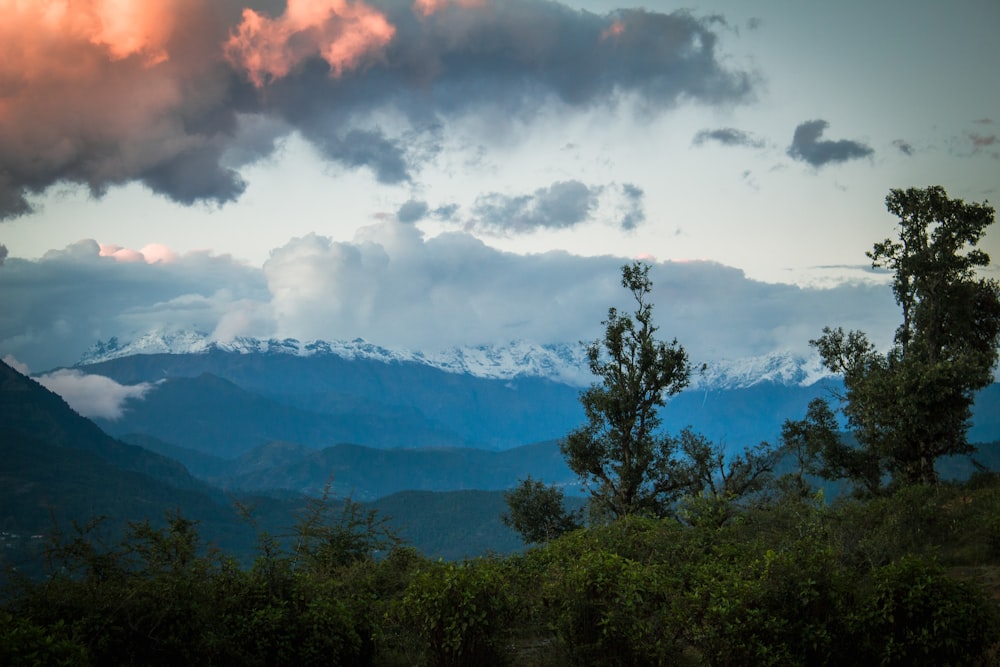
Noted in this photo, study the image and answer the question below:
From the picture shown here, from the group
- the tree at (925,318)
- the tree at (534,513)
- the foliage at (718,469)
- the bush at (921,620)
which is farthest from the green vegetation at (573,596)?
the tree at (534,513)

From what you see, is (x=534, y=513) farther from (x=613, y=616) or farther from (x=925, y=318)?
(x=613, y=616)

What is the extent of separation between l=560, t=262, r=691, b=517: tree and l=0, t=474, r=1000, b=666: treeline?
24090 mm

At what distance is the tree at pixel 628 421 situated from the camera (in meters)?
42.3

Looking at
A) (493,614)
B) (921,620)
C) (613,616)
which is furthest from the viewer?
(493,614)

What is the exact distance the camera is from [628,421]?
4253 cm

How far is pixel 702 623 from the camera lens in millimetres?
14297

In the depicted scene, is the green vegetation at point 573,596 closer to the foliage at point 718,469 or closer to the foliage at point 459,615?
the foliage at point 459,615

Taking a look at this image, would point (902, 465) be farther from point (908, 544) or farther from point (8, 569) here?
point (8, 569)

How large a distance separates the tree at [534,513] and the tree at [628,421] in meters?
7.64

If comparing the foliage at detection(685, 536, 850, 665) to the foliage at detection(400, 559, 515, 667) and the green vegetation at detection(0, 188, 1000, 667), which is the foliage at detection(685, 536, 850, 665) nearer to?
the green vegetation at detection(0, 188, 1000, 667)

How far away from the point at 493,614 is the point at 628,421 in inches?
1130

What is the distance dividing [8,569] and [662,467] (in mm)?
35722

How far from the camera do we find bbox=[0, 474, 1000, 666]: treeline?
44.2ft

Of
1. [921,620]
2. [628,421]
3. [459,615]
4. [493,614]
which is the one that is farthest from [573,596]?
[628,421]
